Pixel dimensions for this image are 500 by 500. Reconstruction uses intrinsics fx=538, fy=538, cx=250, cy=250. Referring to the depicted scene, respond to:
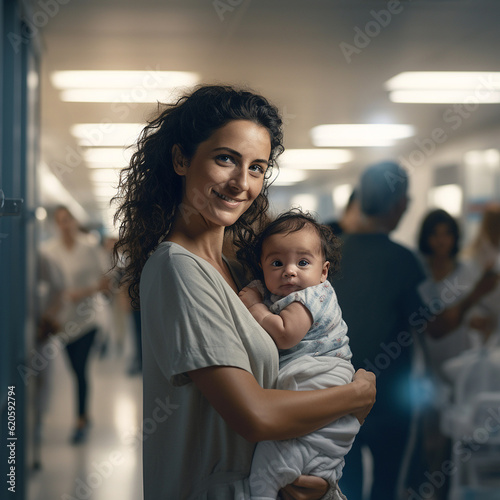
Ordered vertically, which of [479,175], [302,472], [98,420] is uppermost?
[479,175]

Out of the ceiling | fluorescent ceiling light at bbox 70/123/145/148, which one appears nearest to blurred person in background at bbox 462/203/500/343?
the ceiling

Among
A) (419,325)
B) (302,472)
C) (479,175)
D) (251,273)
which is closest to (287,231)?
(251,273)

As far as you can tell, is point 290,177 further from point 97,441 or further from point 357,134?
point 97,441

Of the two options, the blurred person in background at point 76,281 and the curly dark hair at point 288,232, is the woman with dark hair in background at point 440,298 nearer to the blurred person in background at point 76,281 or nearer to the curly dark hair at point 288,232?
the blurred person in background at point 76,281

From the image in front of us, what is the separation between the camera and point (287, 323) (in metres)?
0.68

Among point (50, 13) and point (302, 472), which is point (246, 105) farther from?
point (50, 13)

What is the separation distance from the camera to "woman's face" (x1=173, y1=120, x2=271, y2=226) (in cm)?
68

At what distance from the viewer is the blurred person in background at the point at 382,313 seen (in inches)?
64.3

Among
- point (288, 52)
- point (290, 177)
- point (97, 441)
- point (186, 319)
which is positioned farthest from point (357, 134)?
point (186, 319)

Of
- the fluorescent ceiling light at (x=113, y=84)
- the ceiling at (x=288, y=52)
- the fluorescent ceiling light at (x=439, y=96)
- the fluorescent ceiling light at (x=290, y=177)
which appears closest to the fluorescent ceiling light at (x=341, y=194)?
the ceiling at (x=288, y=52)

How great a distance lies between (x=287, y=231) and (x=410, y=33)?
2207 mm

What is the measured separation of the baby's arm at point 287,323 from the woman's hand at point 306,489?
161mm

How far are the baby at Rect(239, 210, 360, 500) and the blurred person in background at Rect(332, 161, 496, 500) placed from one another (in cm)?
62

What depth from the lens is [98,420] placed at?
8.41ft
